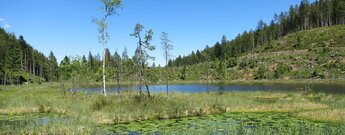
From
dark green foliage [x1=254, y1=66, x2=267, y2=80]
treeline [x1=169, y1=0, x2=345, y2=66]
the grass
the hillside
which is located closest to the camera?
the grass

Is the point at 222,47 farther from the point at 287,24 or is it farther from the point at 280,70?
the point at 280,70

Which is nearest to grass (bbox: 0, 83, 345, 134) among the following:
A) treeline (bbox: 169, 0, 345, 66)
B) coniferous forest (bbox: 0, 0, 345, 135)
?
coniferous forest (bbox: 0, 0, 345, 135)

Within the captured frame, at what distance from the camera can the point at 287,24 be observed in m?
175

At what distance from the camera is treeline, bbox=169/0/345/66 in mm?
155125

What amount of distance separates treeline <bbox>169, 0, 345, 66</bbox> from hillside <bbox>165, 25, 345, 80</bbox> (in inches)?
555

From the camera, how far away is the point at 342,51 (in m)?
109

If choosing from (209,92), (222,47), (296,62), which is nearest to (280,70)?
(296,62)

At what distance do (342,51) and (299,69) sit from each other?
15.8 m

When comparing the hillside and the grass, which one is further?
the hillside

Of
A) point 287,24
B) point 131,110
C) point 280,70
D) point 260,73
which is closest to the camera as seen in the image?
point 131,110

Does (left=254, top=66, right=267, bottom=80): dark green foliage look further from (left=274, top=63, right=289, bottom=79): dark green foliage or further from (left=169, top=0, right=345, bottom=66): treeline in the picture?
(left=169, top=0, right=345, bottom=66): treeline

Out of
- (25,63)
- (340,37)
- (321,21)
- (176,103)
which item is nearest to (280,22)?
(321,21)

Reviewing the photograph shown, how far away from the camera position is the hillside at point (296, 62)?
331 feet

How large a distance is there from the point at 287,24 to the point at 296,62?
69.8 m
